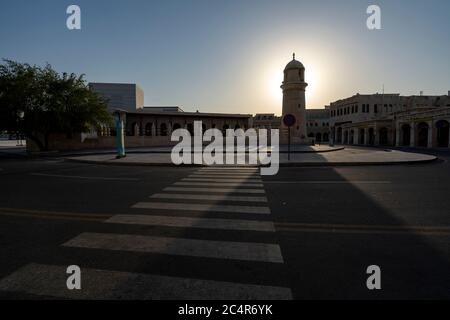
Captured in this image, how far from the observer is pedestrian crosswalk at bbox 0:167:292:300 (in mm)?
2664

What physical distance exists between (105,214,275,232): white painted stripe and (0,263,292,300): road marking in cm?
175

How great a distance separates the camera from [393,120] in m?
49.0

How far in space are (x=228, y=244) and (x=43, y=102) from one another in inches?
1189

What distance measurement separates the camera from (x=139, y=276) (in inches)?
116

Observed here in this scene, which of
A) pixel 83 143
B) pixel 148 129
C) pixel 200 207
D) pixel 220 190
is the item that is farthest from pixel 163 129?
pixel 200 207

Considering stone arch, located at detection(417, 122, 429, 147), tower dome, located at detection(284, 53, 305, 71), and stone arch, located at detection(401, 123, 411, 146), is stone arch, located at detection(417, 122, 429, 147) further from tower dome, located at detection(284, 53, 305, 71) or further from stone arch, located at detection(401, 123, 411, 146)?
tower dome, located at detection(284, 53, 305, 71)

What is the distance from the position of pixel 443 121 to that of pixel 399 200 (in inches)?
1611

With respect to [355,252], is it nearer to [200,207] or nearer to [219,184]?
[200,207]

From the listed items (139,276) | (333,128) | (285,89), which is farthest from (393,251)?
(333,128)

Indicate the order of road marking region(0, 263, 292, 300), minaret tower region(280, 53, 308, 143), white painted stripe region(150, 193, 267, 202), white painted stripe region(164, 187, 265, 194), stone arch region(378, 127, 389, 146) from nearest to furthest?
1. road marking region(0, 263, 292, 300)
2. white painted stripe region(150, 193, 267, 202)
3. white painted stripe region(164, 187, 265, 194)
4. minaret tower region(280, 53, 308, 143)
5. stone arch region(378, 127, 389, 146)

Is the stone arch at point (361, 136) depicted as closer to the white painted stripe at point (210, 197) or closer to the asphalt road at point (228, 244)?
the asphalt road at point (228, 244)

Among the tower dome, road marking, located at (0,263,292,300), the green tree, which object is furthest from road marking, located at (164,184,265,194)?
the tower dome

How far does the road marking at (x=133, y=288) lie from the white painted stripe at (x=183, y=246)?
663 mm
